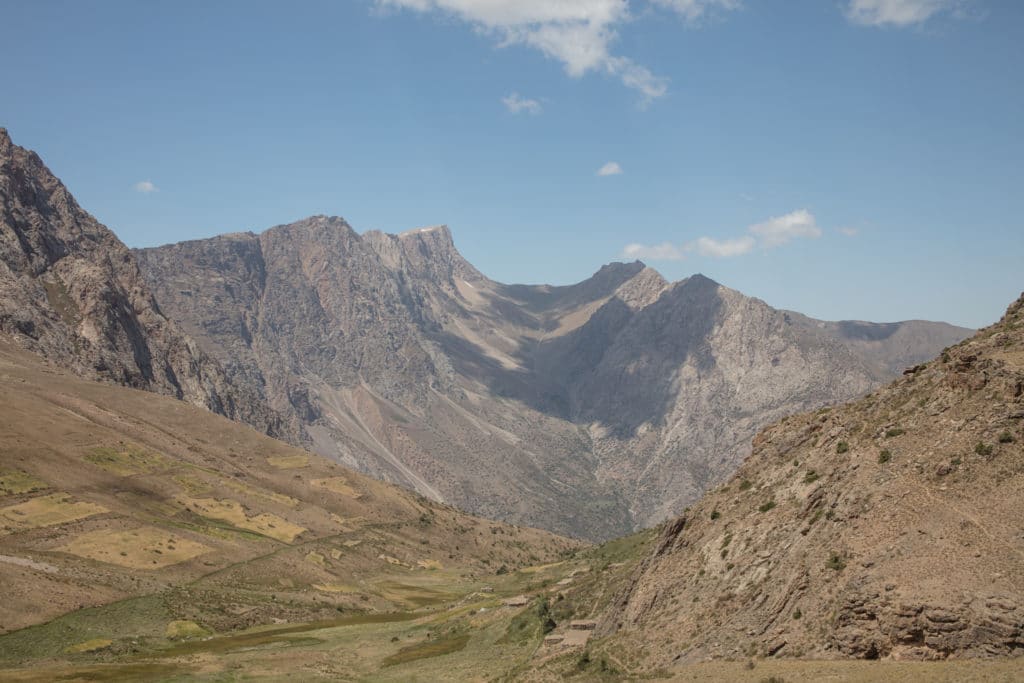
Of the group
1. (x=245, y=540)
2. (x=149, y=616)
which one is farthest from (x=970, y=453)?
(x=245, y=540)

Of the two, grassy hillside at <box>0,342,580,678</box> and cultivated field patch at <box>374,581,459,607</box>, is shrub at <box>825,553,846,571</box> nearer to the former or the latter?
grassy hillside at <box>0,342,580,678</box>

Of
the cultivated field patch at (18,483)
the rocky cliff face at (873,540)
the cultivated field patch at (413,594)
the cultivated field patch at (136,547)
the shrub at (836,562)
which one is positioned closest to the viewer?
the rocky cliff face at (873,540)

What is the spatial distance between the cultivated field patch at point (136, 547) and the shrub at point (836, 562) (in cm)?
9825

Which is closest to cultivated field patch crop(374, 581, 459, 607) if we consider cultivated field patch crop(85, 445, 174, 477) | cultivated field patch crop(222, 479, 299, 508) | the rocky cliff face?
cultivated field patch crop(222, 479, 299, 508)

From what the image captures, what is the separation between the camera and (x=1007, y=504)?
38.0 m

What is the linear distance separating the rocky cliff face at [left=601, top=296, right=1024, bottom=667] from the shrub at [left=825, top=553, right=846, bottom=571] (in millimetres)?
69

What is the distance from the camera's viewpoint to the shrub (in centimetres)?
4121

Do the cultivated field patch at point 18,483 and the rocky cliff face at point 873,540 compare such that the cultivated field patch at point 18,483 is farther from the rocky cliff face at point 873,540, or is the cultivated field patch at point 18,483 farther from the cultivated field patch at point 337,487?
the rocky cliff face at point 873,540

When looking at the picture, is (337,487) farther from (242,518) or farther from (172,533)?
(172,533)

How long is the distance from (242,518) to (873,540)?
13220 cm

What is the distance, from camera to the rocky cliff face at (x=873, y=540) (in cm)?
3603

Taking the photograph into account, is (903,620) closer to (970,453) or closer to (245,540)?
(970,453)

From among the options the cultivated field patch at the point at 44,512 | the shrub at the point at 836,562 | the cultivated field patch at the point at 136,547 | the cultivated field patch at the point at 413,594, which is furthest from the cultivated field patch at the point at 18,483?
the shrub at the point at 836,562

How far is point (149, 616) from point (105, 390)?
114 meters
